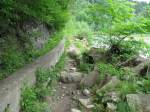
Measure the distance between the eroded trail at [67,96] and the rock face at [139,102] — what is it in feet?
4.43

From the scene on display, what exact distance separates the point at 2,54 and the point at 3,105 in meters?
1.75

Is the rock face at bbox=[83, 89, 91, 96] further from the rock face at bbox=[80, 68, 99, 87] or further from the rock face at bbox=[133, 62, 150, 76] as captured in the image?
the rock face at bbox=[133, 62, 150, 76]

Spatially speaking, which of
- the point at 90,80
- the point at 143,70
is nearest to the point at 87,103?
the point at 90,80

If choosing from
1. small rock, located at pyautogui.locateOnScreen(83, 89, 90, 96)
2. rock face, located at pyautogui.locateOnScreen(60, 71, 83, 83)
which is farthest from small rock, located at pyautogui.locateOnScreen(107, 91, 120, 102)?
rock face, located at pyautogui.locateOnScreen(60, 71, 83, 83)

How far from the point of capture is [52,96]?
7930 mm

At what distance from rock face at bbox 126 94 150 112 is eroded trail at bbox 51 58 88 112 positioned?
4.43 ft

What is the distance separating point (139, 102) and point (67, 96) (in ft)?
8.40

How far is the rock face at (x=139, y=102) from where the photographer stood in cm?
620

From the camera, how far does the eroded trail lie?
285 inches

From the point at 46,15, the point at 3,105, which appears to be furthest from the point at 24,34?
the point at 3,105

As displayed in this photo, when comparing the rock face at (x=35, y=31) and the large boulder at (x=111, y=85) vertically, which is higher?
the rock face at (x=35, y=31)

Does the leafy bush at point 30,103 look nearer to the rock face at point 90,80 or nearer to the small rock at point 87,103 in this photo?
the small rock at point 87,103

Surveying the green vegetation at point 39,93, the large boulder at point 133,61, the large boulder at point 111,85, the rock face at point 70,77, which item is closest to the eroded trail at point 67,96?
the rock face at point 70,77

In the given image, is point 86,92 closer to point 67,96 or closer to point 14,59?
point 67,96
